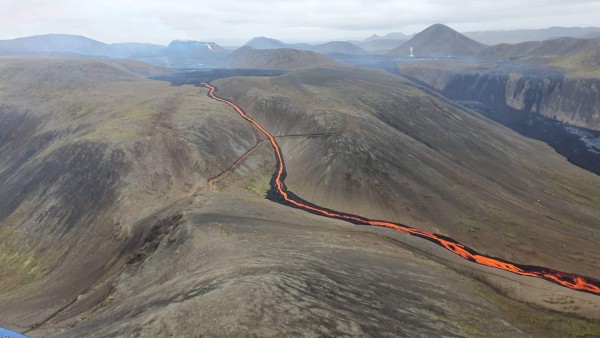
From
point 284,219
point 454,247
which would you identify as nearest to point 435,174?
point 454,247

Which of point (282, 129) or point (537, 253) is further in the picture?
point (282, 129)

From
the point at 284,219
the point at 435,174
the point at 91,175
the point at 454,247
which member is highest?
the point at 91,175

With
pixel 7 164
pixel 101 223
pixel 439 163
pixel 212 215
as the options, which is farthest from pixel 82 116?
pixel 439 163

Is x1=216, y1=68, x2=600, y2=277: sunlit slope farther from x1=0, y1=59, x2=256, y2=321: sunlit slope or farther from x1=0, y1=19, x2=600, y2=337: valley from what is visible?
x1=0, y1=59, x2=256, y2=321: sunlit slope

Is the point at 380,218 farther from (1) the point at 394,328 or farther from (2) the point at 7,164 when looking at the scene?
(2) the point at 7,164

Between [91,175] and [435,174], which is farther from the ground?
[91,175]

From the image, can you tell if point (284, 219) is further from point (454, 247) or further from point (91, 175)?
point (91, 175)
